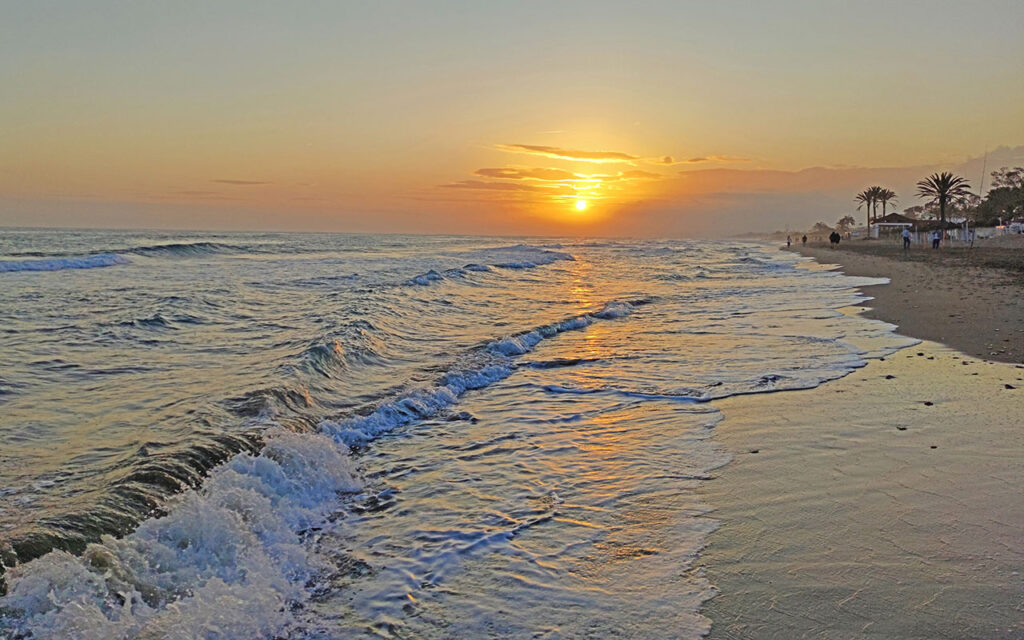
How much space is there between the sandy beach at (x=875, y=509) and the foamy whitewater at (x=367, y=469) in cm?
32

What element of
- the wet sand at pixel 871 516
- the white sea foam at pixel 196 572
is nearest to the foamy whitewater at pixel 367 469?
the white sea foam at pixel 196 572

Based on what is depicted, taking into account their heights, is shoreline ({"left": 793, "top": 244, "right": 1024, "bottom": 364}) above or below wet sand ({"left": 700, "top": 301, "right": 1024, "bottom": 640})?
above

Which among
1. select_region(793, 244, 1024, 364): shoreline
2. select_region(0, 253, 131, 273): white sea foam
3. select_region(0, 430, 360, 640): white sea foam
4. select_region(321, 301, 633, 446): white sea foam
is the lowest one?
select_region(0, 430, 360, 640): white sea foam

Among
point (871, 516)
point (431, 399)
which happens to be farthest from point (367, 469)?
point (871, 516)

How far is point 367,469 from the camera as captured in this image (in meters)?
6.20

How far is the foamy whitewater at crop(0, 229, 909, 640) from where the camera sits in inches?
145

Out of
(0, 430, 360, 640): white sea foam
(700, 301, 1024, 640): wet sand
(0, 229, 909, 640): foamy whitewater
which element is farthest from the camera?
(0, 229, 909, 640): foamy whitewater

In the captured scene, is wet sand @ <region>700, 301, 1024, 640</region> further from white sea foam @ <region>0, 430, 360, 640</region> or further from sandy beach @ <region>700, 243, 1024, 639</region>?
white sea foam @ <region>0, 430, 360, 640</region>

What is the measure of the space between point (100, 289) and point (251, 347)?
12.9 metres

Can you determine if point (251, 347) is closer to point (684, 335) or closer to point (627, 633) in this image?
point (684, 335)

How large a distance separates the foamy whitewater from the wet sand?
30 centimetres

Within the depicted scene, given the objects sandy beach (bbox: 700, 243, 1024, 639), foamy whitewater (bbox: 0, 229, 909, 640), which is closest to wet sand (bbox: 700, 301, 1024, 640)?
sandy beach (bbox: 700, 243, 1024, 639)

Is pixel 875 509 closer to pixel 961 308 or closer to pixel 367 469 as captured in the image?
pixel 367 469

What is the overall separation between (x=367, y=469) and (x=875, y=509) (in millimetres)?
4148
